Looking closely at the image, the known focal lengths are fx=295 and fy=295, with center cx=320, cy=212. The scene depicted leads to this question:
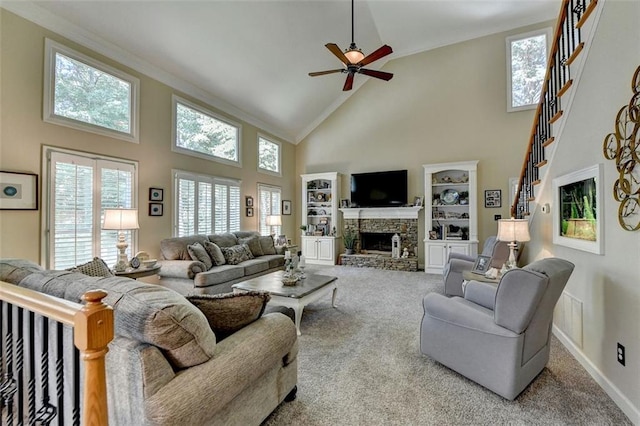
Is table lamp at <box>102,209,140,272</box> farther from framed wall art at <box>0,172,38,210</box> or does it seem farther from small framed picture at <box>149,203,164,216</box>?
small framed picture at <box>149,203,164,216</box>

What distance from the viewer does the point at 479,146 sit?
677cm

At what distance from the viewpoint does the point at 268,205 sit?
778cm

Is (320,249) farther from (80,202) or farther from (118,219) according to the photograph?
(80,202)

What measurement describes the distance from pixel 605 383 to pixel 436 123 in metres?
6.11

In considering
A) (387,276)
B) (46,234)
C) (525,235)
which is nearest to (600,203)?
(525,235)

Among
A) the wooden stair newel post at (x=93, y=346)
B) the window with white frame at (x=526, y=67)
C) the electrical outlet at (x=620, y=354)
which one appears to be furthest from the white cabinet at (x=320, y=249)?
the wooden stair newel post at (x=93, y=346)

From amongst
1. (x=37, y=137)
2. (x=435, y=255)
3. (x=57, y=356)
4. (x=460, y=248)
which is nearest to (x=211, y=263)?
(x=37, y=137)

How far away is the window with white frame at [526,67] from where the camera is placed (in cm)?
620

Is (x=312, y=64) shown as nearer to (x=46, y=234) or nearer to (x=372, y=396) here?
(x=46, y=234)

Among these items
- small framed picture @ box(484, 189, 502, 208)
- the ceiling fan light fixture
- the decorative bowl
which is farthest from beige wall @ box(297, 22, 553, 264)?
the decorative bowl

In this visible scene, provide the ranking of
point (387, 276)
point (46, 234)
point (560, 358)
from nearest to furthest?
point (560, 358)
point (46, 234)
point (387, 276)

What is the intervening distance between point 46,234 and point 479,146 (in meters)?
7.85

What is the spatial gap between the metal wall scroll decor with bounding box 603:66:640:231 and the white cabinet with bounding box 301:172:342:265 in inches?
246

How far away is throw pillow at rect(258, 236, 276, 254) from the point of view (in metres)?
6.20
